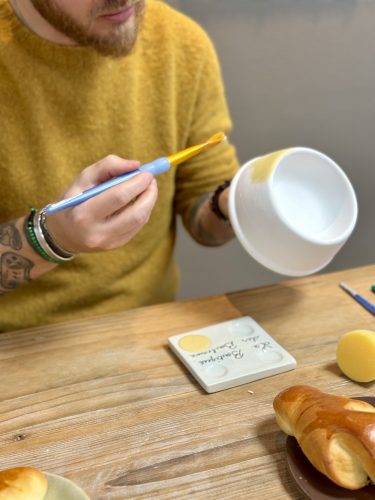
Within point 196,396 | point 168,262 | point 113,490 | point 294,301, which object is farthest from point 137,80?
point 113,490

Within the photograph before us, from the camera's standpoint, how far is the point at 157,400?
615 millimetres

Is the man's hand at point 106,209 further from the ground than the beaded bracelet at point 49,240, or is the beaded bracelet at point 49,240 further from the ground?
the man's hand at point 106,209

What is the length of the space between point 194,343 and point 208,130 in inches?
18.2

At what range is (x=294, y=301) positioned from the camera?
0.82 meters

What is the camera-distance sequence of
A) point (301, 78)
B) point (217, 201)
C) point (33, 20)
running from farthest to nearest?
point (301, 78), point (217, 201), point (33, 20)

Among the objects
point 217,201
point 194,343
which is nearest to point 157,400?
point 194,343

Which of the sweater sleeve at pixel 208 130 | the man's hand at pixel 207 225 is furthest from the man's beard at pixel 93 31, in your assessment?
the man's hand at pixel 207 225

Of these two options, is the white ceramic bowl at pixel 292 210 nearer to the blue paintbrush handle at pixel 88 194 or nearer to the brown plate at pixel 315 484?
the blue paintbrush handle at pixel 88 194

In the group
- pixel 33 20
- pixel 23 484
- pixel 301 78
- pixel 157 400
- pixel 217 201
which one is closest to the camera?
pixel 23 484

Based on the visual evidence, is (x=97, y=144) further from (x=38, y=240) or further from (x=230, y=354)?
(x=230, y=354)

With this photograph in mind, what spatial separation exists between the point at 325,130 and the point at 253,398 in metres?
1.03

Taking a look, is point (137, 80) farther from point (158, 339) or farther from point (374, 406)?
point (374, 406)

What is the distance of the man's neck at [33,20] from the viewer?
2.67ft

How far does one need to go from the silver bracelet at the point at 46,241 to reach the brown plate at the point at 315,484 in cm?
38
